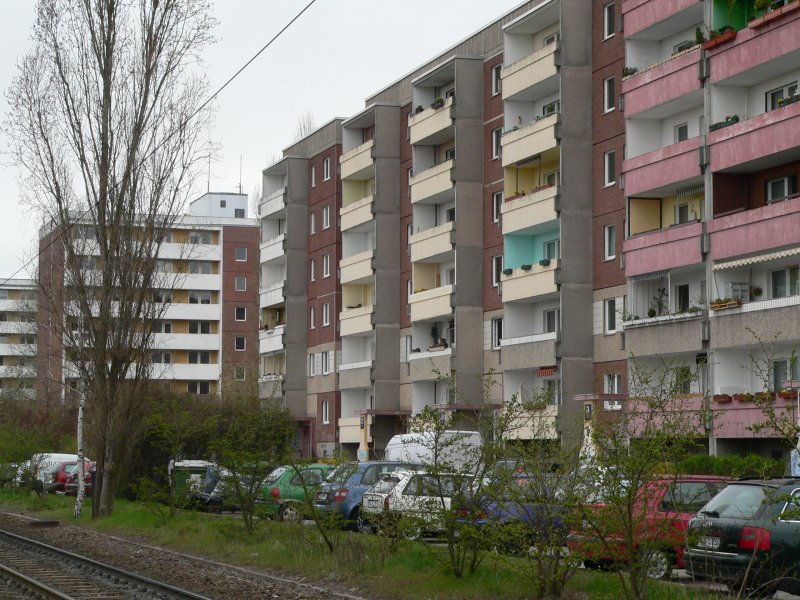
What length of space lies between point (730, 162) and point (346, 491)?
15.6 m

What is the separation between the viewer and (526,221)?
47375 mm

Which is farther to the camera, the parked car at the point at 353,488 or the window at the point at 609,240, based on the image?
the window at the point at 609,240

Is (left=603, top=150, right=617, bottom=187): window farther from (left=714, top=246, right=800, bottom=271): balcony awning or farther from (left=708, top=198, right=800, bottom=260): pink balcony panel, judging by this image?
(left=714, top=246, right=800, bottom=271): balcony awning

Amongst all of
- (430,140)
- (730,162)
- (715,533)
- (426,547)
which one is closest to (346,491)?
(426,547)

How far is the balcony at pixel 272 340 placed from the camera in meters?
71.4

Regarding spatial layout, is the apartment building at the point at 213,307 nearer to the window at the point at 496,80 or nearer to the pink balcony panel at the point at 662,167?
the window at the point at 496,80

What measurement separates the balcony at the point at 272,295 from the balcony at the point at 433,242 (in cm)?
1613

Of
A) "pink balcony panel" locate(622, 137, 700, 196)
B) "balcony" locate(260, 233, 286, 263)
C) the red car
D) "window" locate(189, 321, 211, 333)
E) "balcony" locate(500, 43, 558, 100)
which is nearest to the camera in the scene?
the red car

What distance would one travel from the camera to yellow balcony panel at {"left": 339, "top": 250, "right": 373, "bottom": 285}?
6150 centimetres

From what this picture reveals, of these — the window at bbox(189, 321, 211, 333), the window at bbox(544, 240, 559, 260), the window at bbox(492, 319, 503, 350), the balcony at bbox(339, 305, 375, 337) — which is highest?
the window at bbox(189, 321, 211, 333)

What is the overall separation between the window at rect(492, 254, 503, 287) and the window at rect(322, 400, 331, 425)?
57.3ft

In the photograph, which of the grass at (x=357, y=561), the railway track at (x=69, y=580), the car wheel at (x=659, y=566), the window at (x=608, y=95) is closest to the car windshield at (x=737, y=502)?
the car wheel at (x=659, y=566)

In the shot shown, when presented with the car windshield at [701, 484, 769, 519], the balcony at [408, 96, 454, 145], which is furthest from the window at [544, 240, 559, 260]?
the car windshield at [701, 484, 769, 519]

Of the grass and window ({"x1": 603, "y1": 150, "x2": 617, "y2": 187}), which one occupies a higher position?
window ({"x1": 603, "y1": 150, "x2": 617, "y2": 187})
